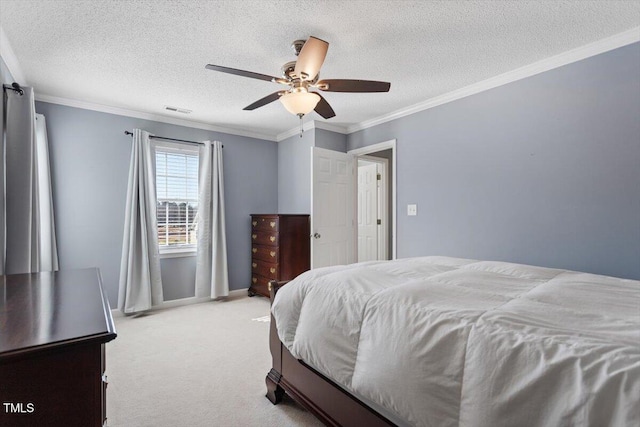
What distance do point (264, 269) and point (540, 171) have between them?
3322mm

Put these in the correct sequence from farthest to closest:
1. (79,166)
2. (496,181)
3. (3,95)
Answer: (79,166)
(496,181)
(3,95)

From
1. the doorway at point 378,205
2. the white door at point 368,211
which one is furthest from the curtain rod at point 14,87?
the white door at point 368,211

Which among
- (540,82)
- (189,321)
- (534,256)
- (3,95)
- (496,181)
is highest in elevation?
(540,82)

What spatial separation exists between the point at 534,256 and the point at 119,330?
3.98 m

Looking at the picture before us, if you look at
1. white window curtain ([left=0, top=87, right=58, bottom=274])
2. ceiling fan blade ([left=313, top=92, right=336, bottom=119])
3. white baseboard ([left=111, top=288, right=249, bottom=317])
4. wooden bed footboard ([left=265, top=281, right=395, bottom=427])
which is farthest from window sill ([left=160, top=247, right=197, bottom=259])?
ceiling fan blade ([left=313, top=92, right=336, bottom=119])

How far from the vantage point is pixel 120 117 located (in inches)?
147

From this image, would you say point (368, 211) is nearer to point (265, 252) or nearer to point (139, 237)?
point (265, 252)

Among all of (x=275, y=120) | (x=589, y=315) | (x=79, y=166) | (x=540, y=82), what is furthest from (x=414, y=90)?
(x=79, y=166)

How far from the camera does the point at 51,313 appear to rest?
1.07 meters

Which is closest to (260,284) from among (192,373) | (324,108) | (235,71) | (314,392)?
(192,373)

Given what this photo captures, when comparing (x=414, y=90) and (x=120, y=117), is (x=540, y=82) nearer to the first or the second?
(x=414, y=90)

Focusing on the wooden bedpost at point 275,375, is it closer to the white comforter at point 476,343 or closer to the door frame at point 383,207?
the white comforter at point 476,343

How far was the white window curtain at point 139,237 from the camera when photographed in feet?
11.9

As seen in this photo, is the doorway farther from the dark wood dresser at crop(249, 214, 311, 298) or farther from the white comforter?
the white comforter
